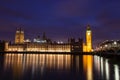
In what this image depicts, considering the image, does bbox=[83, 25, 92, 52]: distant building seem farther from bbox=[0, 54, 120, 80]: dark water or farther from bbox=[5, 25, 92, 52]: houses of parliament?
bbox=[0, 54, 120, 80]: dark water

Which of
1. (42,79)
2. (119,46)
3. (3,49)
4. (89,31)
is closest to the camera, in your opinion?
(42,79)

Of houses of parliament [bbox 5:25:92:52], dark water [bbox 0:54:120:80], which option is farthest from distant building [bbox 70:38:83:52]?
dark water [bbox 0:54:120:80]

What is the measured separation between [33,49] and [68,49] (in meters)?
28.7

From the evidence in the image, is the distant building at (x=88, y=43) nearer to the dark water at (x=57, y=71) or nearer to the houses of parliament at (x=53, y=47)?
the houses of parliament at (x=53, y=47)

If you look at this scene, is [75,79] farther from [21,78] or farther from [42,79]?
[21,78]

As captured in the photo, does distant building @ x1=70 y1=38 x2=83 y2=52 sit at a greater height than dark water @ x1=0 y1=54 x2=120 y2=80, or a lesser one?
greater

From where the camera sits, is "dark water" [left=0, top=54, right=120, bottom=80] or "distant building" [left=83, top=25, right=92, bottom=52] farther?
"distant building" [left=83, top=25, right=92, bottom=52]

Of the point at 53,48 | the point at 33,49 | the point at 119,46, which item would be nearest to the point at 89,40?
the point at 53,48

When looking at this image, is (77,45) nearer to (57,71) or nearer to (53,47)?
(53,47)

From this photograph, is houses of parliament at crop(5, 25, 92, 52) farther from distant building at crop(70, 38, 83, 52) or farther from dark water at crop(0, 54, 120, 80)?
dark water at crop(0, 54, 120, 80)

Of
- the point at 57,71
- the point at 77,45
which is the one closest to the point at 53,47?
the point at 77,45

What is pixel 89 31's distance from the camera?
192m

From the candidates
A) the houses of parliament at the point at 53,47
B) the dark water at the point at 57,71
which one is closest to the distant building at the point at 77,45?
the houses of parliament at the point at 53,47

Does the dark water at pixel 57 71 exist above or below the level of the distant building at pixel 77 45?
below
